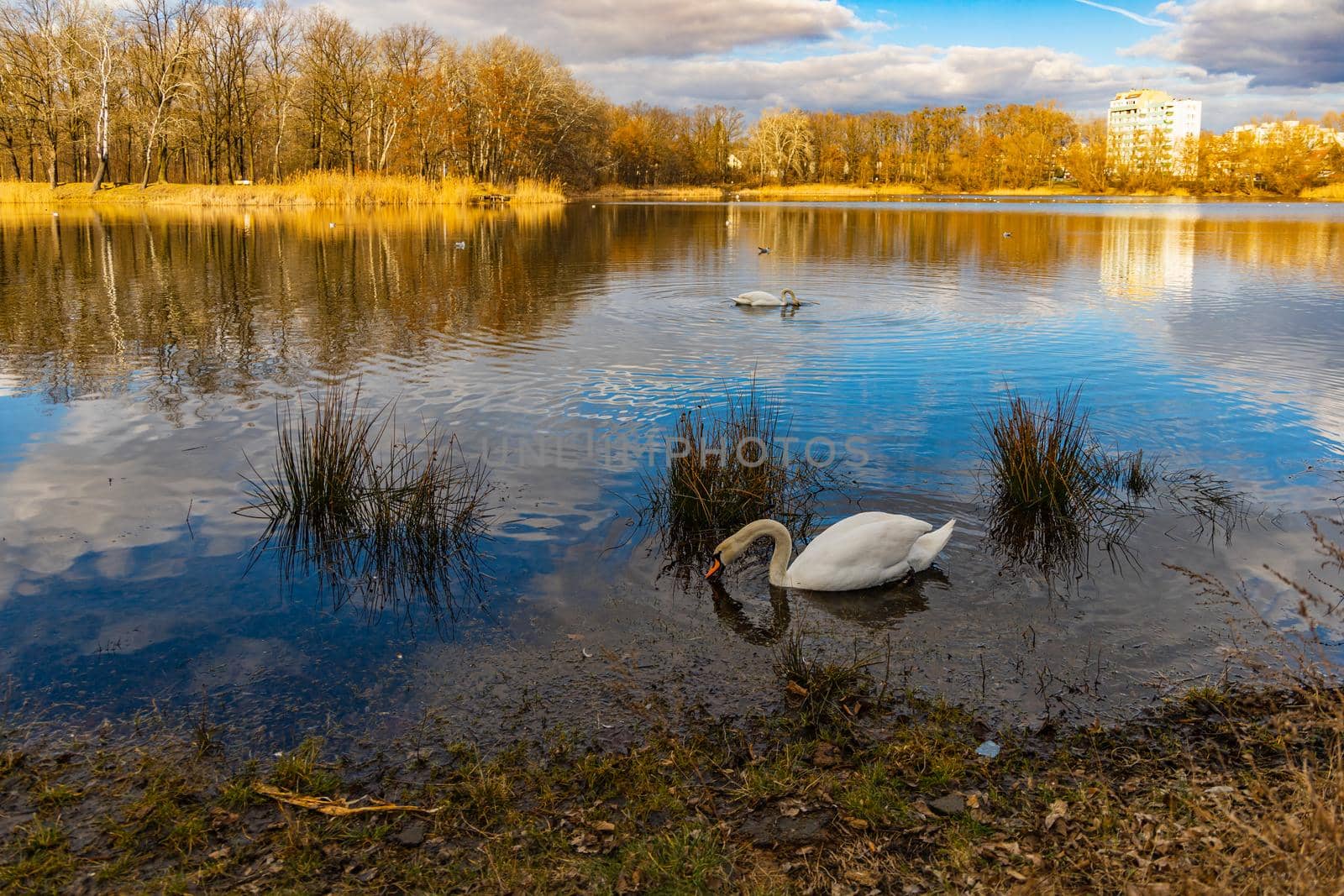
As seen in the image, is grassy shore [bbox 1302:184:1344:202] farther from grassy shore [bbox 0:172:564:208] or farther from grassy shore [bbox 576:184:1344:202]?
grassy shore [bbox 0:172:564:208]

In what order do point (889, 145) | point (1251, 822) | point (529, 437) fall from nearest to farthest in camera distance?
point (1251, 822) < point (529, 437) < point (889, 145)

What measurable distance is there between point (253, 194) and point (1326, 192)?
3616 inches

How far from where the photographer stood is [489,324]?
16.9 metres

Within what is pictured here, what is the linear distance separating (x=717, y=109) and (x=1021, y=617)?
135 meters

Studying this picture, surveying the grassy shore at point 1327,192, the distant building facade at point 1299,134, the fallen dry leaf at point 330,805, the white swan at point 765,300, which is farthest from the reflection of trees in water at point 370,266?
the distant building facade at point 1299,134

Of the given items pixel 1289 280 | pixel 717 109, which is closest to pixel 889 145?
pixel 717 109

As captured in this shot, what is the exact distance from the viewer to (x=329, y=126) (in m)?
67.4

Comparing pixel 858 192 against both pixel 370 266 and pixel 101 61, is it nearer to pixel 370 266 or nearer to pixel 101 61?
pixel 101 61

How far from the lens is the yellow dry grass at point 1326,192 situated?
285 ft

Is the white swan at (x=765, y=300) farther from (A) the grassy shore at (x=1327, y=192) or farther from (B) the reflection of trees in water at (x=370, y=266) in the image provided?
(A) the grassy shore at (x=1327, y=192)

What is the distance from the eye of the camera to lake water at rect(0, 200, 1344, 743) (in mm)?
5266

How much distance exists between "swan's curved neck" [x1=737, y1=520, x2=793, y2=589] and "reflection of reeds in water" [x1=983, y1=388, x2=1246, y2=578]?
1746mm

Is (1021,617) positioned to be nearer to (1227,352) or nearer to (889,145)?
(1227,352)

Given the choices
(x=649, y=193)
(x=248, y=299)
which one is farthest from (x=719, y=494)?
(x=649, y=193)
